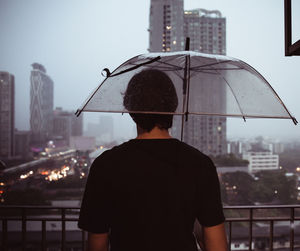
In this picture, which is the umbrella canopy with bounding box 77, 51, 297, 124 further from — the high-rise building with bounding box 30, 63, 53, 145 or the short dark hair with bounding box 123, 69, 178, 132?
the high-rise building with bounding box 30, 63, 53, 145

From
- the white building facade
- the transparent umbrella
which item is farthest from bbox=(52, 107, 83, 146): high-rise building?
the transparent umbrella

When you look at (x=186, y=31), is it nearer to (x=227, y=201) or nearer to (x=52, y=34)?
(x=227, y=201)

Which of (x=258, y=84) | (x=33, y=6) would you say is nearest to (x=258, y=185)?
(x=258, y=84)

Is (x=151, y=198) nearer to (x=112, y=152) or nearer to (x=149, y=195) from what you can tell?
(x=149, y=195)

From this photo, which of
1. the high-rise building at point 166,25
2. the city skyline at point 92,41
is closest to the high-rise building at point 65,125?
the city skyline at point 92,41

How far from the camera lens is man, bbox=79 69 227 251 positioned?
97 centimetres

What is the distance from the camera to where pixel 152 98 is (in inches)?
42.5

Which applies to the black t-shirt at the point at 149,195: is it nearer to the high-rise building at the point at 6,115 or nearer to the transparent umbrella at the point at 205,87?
the transparent umbrella at the point at 205,87

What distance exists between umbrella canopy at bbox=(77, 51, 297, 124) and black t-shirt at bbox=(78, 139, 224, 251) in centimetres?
57

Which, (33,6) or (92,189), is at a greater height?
(33,6)

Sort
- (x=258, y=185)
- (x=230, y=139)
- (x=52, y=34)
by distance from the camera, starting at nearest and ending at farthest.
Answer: (x=258, y=185) < (x=230, y=139) < (x=52, y=34)

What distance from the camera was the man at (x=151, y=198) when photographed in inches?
38.0

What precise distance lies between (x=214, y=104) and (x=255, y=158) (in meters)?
45.2

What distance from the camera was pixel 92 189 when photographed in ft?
3.26
